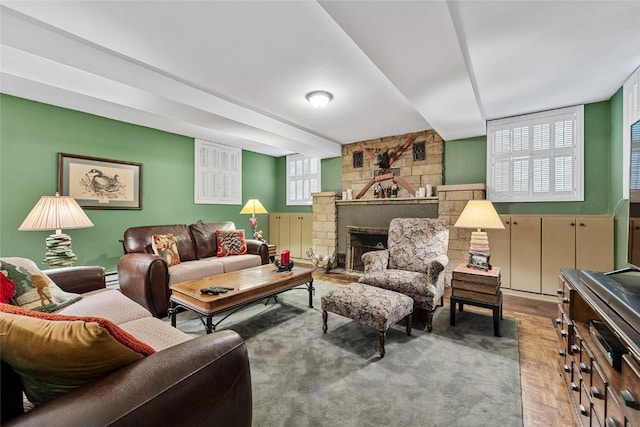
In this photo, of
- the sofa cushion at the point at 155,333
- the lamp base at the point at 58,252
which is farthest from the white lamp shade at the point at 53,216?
the sofa cushion at the point at 155,333

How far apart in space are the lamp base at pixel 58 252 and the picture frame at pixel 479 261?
4181mm

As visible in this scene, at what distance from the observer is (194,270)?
121 inches

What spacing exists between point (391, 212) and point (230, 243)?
2.62 m

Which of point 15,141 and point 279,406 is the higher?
point 15,141

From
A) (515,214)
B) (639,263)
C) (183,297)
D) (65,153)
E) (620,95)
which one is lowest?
(183,297)

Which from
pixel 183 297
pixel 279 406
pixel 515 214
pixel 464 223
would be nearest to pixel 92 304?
pixel 183 297

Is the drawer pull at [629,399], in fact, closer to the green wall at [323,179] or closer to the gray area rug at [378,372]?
the gray area rug at [378,372]

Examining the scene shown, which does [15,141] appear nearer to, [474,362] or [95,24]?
[95,24]

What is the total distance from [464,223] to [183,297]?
2.76 meters

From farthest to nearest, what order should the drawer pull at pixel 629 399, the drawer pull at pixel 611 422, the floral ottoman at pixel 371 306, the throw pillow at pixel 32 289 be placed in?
the floral ottoman at pixel 371 306
the throw pillow at pixel 32 289
the drawer pull at pixel 611 422
the drawer pull at pixel 629 399

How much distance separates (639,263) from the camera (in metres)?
1.38

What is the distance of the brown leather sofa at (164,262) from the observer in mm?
2666

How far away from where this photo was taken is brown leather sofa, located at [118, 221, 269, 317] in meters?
2.67

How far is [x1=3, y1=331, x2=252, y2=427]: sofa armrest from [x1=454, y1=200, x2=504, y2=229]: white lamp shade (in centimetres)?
254
